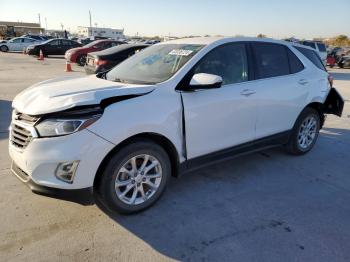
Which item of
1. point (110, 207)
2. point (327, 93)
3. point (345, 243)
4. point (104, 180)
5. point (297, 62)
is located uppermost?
point (297, 62)

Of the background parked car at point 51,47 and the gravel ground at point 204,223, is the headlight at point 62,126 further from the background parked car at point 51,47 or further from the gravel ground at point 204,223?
the background parked car at point 51,47

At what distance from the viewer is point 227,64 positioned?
159 inches

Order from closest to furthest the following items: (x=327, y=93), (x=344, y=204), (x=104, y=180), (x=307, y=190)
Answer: (x=104, y=180) → (x=344, y=204) → (x=307, y=190) → (x=327, y=93)

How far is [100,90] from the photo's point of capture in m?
3.23

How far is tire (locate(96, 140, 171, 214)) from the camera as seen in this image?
3129mm

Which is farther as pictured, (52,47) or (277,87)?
(52,47)

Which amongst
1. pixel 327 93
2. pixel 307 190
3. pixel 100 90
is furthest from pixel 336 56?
pixel 100 90

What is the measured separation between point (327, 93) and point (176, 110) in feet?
10.6

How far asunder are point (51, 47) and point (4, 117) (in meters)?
20.6

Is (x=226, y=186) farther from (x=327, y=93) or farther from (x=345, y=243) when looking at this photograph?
(x=327, y=93)

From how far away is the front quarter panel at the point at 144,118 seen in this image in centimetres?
299

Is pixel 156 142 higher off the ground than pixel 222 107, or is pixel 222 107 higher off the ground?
pixel 222 107

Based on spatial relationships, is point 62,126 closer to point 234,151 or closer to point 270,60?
point 234,151

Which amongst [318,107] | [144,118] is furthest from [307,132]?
[144,118]
